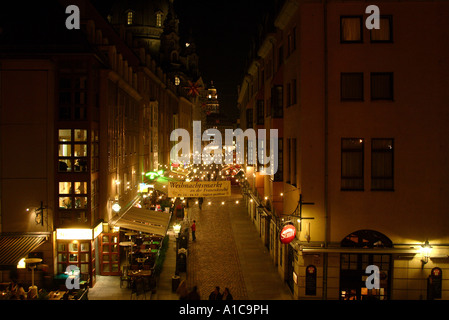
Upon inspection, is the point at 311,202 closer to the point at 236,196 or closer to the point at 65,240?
the point at 65,240

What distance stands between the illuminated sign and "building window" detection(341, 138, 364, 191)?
1212cm

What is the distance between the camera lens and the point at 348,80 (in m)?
17.2

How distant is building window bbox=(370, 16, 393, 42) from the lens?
55.8ft

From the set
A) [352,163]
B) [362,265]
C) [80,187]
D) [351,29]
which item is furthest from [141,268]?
[351,29]

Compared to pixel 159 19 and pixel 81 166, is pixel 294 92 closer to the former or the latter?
pixel 81 166

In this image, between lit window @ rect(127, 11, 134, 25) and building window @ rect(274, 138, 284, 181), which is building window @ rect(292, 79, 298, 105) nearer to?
building window @ rect(274, 138, 284, 181)

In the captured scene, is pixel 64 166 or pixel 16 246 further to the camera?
pixel 64 166

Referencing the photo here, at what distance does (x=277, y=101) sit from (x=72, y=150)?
10702 mm

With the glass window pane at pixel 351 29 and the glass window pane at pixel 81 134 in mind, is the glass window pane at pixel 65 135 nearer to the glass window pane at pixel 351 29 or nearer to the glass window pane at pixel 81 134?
the glass window pane at pixel 81 134

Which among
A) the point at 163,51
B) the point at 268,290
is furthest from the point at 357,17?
the point at 163,51

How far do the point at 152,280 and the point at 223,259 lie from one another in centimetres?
659

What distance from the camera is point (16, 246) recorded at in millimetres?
18312

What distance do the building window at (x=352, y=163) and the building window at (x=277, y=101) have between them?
5.70m

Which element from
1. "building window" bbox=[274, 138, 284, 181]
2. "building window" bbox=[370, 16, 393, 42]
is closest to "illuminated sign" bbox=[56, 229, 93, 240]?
"building window" bbox=[274, 138, 284, 181]
